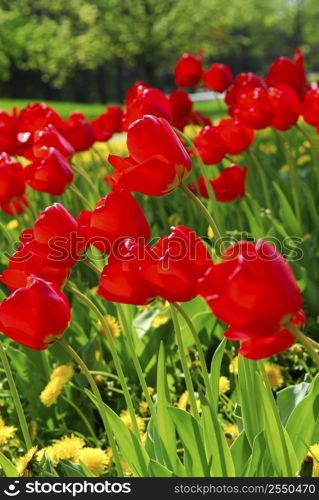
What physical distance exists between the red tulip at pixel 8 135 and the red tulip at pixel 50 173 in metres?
1.07

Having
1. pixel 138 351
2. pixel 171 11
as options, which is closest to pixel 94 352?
pixel 138 351

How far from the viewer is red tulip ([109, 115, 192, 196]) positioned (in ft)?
5.15

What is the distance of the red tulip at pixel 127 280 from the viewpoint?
4.52 ft

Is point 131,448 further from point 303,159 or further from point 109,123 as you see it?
point 303,159

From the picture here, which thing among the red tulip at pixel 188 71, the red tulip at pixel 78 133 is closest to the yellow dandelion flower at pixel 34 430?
the red tulip at pixel 78 133

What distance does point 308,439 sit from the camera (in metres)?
1.73

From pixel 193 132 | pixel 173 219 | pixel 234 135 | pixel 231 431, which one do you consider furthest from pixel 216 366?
pixel 193 132

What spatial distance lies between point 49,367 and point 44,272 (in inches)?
43.4

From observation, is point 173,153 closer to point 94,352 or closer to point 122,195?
point 122,195

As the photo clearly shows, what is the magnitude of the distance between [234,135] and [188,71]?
1328mm

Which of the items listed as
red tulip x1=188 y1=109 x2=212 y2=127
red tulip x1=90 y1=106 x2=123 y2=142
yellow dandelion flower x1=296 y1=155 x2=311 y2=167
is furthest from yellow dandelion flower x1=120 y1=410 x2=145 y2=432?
yellow dandelion flower x1=296 y1=155 x2=311 y2=167

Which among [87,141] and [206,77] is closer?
[87,141]

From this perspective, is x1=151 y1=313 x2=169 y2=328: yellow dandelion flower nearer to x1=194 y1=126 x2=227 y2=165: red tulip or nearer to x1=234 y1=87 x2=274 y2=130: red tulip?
x1=194 y1=126 x2=227 y2=165: red tulip

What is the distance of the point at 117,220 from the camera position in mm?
1536
